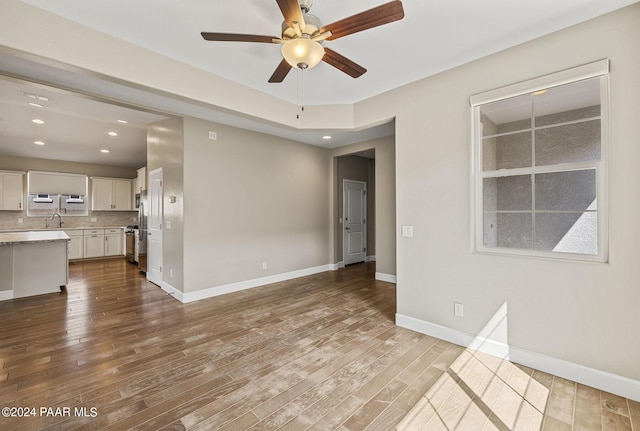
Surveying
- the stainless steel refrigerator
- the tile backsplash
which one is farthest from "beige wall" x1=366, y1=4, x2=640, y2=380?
the tile backsplash

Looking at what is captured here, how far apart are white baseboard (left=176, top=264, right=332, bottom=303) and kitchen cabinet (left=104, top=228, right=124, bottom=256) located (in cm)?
600

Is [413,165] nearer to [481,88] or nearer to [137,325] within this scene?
[481,88]

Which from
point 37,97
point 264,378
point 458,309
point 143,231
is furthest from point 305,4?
point 143,231

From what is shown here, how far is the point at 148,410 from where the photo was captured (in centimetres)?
188

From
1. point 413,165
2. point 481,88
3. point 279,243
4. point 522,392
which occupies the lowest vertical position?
point 522,392

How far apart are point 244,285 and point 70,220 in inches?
278

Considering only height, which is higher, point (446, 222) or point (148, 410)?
point (446, 222)

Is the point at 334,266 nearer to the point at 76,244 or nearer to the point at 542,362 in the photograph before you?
the point at 542,362

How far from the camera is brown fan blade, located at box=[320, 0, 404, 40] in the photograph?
5.42 ft

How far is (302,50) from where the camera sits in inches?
75.7

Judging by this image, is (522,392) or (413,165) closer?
(522,392)

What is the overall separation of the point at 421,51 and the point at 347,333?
10.1ft

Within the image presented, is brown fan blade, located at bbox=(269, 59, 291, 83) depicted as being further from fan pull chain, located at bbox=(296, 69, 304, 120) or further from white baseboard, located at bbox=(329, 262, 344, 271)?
white baseboard, located at bbox=(329, 262, 344, 271)

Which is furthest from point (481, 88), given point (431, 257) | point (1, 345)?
point (1, 345)
